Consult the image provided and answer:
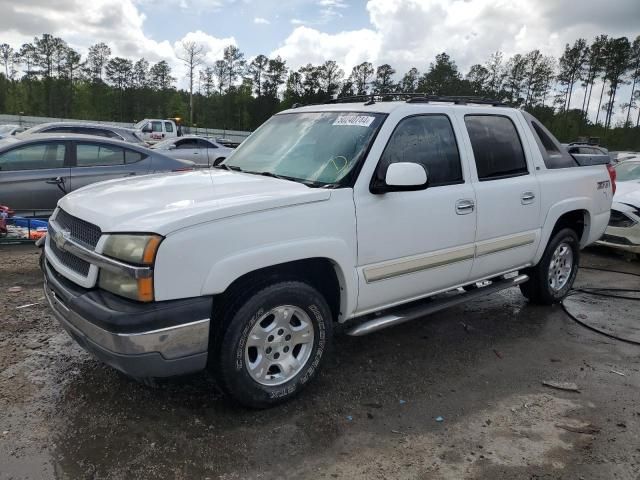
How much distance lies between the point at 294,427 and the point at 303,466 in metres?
0.36

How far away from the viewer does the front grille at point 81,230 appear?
2871 mm

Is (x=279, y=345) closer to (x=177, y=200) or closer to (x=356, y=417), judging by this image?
(x=356, y=417)

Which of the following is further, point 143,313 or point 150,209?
point 150,209

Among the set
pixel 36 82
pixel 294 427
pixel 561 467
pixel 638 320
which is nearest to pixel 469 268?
pixel 561 467

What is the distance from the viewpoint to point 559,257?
539 centimetres

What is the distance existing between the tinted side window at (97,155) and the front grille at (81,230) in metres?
5.01

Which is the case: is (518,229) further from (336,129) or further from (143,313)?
(143,313)

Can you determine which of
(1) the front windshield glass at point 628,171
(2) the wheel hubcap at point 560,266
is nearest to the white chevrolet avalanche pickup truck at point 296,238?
(2) the wheel hubcap at point 560,266

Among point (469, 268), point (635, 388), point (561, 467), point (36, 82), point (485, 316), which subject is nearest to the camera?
point (561, 467)

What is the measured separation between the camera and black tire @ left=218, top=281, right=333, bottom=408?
2.92 metres

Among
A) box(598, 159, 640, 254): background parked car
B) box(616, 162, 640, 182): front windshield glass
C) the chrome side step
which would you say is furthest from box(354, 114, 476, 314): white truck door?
box(616, 162, 640, 182): front windshield glass

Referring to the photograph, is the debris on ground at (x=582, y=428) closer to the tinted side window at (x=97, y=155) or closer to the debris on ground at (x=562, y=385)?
the debris on ground at (x=562, y=385)

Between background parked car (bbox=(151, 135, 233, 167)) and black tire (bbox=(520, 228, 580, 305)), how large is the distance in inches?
506

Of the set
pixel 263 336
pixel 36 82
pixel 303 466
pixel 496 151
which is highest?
Answer: pixel 36 82
